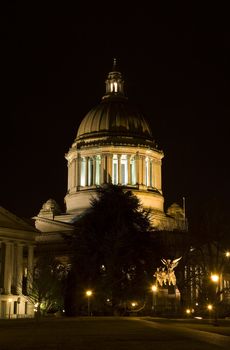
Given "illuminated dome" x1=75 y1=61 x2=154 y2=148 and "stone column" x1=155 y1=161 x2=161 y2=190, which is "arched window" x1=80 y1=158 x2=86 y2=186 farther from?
"stone column" x1=155 y1=161 x2=161 y2=190

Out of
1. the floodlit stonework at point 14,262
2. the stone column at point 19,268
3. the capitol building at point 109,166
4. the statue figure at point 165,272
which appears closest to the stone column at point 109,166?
the capitol building at point 109,166

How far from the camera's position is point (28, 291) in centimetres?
8250

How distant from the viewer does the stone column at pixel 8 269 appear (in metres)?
80.5

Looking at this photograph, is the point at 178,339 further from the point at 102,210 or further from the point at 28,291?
the point at 28,291

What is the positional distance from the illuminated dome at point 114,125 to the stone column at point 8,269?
1186 inches

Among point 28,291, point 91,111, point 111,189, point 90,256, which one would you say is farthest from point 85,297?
point 91,111

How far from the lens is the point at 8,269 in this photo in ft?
269

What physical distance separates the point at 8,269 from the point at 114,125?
36.2 meters

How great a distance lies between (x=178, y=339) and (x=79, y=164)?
8400cm

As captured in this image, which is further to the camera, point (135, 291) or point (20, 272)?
point (20, 272)

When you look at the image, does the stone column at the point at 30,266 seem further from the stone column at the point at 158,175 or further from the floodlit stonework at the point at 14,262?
the stone column at the point at 158,175

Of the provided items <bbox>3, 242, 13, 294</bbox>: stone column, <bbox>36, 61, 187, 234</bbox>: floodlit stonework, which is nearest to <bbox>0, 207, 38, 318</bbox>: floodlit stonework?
<bbox>3, 242, 13, 294</bbox>: stone column

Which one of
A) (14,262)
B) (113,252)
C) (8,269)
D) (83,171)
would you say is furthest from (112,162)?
(113,252)

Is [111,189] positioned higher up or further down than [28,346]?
higher up
